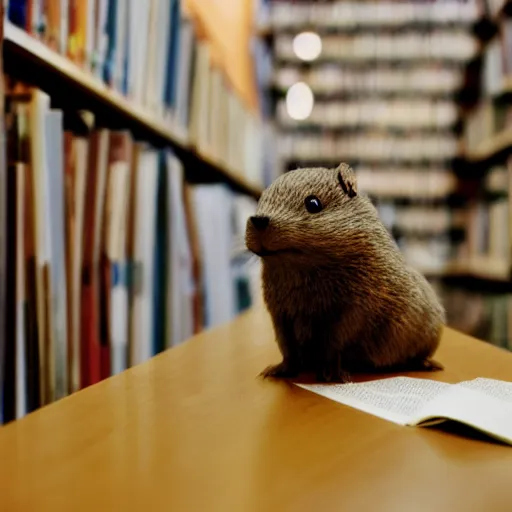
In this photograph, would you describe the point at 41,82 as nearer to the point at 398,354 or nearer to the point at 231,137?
the point at 398,354

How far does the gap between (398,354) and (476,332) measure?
7.80 feet

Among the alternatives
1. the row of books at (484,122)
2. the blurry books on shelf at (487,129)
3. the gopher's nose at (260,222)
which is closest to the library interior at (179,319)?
the gopher's nose at (260,222)

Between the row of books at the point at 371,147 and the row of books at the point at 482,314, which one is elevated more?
the row of books at the point at 371,147

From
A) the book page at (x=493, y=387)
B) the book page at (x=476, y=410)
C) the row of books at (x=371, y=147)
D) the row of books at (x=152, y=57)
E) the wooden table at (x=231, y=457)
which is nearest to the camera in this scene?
the wooden table at (x=231, y=457)

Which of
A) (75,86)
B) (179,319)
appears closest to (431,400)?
(75,86)

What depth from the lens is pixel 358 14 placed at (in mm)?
3467

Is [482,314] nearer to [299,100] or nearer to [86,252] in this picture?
[299,100]

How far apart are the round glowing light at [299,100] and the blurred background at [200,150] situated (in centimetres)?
1

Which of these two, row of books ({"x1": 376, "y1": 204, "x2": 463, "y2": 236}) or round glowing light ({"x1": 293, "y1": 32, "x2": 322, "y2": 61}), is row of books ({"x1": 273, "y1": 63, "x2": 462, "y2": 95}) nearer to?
round glowing light ({"x1": 293, "y1": 32, "x2": 322, "y2": 61})

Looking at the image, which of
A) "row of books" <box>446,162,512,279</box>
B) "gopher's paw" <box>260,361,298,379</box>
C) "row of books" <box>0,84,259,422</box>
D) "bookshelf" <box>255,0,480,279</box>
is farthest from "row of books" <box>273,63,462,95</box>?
"gopher's paw" <box>260,361,298,379</box>

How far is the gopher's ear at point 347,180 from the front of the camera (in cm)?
71

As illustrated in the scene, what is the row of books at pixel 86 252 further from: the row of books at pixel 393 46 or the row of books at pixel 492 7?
the row of books at pixel 393 46

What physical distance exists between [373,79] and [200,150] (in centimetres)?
220

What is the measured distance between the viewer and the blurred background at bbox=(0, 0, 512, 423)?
842mm
